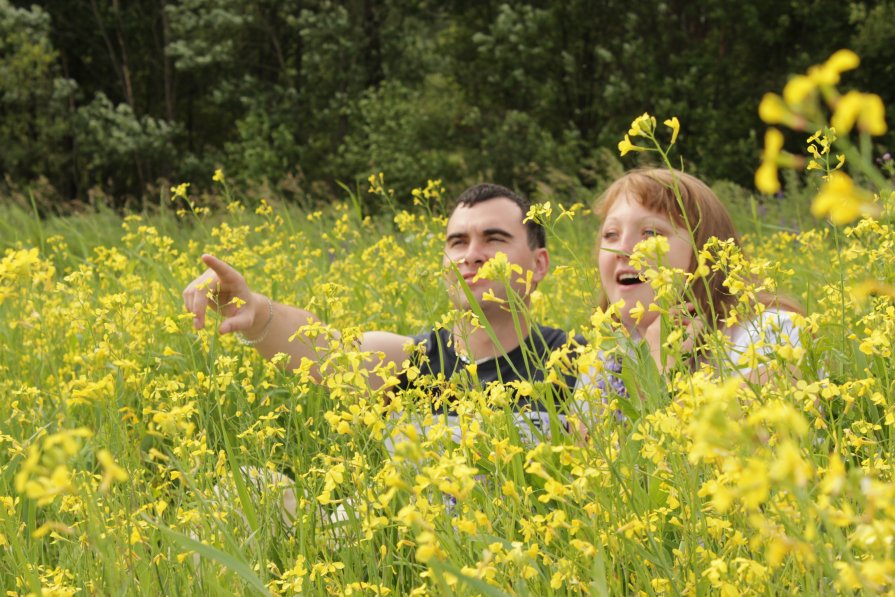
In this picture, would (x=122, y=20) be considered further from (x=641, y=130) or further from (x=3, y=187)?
(x=641, y=130)

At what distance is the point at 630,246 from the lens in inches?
110

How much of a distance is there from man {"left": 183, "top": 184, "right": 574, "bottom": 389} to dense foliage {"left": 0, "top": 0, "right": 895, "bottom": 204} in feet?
32.8

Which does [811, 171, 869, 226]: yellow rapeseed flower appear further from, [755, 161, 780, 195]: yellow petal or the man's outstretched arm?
the man's outstretched arm

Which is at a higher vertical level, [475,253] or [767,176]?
[767,176]

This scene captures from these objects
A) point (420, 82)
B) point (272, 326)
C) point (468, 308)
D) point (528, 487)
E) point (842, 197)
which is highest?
point (842, 197)

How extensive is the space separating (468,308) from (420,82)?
1365 centimetres

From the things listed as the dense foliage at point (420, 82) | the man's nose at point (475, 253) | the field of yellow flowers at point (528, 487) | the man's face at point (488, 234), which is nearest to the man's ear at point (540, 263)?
the man's face at point (488, 234)

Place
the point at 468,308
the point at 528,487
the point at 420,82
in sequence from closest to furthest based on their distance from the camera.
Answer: the point at 528,487 → the point at 468,308 → the point at 420,82

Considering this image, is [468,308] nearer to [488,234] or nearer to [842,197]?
[488,234]

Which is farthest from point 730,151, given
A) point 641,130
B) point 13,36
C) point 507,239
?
point 641,130

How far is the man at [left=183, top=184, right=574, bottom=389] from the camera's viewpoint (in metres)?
2.69

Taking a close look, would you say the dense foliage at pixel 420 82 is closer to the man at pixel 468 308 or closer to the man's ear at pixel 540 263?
the man's ear at pixel 540 263

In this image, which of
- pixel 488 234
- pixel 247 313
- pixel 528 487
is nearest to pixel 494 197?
pixel 488 234

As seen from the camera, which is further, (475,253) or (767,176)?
(475,253)
